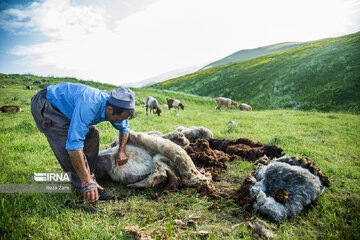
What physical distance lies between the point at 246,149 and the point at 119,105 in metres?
3.91

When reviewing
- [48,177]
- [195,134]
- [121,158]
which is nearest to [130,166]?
[121,158]

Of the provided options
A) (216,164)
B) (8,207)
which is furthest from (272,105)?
(8,207)

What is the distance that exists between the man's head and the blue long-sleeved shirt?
0.12m

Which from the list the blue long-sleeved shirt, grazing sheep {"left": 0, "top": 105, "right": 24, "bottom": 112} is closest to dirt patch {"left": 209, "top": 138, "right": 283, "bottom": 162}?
the blue long-sleeved shirt

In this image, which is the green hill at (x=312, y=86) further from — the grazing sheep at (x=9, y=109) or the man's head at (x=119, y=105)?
the grazing sheep at (x=9, y=109)

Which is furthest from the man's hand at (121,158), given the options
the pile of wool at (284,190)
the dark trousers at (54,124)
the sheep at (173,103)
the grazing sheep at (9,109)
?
the sheep at (173,103)

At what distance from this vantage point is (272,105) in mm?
21859

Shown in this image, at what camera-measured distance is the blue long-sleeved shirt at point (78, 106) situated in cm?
287

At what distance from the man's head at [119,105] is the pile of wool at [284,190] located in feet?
8.23

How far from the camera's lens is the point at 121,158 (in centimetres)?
389

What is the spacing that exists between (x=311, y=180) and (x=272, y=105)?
20467mm

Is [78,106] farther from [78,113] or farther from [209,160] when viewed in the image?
[209,160]

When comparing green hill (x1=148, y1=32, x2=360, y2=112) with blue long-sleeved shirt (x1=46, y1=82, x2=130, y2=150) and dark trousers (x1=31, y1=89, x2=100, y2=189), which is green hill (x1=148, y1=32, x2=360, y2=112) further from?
dark trousers (x1=31, y1=89, x2=100, y2=189)

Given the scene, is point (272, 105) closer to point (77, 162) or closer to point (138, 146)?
point (138, 146)
